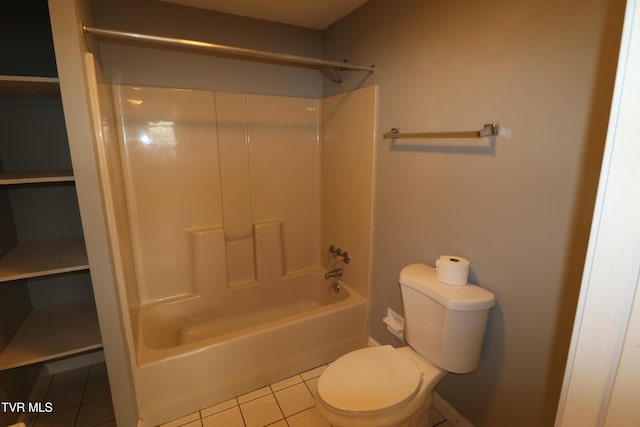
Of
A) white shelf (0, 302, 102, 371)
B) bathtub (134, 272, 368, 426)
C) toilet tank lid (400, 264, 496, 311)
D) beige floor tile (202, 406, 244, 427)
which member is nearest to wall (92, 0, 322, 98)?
white shelf (0, 302, 102, 371)

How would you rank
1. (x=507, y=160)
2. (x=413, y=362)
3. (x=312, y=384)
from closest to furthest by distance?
(x=507, y=160), (x=413, y=362), (x=312, y=384)

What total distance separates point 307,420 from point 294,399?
0.53 ft

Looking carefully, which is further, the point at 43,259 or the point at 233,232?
the point at 233,232

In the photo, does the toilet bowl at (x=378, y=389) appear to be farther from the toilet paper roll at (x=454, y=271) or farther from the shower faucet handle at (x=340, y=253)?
the shower faucet handle at (x=340, y=253)

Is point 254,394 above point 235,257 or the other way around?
the other way around

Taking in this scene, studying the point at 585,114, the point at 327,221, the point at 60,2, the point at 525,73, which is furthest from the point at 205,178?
the point at 585,114

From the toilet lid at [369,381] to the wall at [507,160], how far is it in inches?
15.9

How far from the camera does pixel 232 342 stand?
1730 millimetres

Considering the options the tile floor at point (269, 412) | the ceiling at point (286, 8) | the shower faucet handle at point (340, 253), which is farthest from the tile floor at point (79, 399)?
the ceiling at point (286, 8)

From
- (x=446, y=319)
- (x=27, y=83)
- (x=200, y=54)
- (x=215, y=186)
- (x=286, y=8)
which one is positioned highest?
(x=286, y=8)

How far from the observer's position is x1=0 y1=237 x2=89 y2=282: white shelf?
4.40 feet

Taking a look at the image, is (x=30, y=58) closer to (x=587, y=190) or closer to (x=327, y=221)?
(x=327, y=221)

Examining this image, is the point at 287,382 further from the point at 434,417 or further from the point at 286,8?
the point at 286,8

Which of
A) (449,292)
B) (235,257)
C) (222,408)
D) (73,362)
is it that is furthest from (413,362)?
(73,362)
